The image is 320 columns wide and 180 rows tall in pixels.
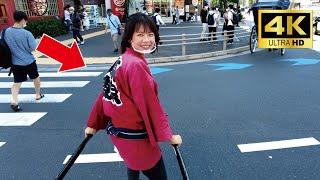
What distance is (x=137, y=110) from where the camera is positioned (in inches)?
86.6

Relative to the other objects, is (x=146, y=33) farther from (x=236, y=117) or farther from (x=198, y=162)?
(x=236, y=117)

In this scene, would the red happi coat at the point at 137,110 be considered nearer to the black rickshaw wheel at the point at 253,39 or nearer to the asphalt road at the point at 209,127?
the asphalt road at the point at 209,127

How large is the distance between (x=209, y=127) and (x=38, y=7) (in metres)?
17.4

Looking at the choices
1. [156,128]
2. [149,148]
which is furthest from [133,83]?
[149,148]

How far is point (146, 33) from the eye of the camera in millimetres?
2219

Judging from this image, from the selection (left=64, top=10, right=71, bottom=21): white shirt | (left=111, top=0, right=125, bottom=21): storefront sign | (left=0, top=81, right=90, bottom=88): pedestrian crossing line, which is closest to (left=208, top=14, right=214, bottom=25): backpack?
(left=0, top=81, right=90, bottom=88): pedestrian crossing line

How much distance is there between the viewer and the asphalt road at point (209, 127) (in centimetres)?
369

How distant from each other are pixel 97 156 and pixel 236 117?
94.0 inches

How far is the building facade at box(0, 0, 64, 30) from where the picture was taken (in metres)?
16.9

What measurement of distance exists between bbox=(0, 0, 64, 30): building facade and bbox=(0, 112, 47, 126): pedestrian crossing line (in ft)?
41.6

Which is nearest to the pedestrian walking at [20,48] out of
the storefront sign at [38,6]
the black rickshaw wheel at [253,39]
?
the black rickshaw wheel at [253,39]

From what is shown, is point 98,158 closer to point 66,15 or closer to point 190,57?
point 190,57

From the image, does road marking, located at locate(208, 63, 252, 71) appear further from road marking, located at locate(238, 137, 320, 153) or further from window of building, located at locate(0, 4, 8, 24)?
window of building, located at locate(0, 4, 8, 24)

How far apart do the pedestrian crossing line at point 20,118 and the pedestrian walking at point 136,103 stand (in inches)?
135
